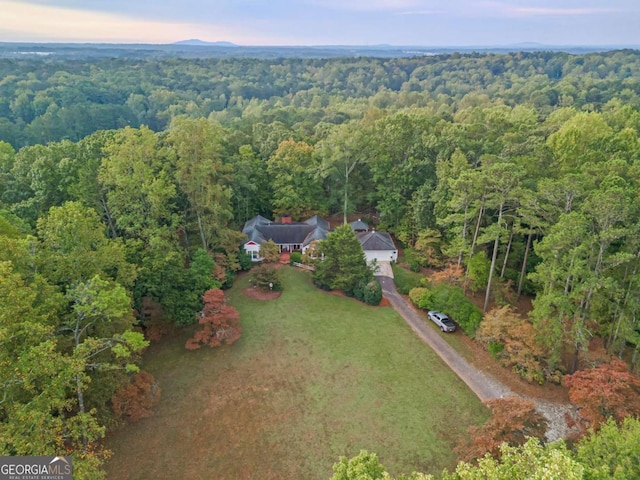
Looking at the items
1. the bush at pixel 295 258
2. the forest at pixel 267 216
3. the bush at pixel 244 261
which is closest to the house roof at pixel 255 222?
the forest at pixel 267 216

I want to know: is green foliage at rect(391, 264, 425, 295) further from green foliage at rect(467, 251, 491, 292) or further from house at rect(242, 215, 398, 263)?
green foliage at rect(467, 251, 491, 292)

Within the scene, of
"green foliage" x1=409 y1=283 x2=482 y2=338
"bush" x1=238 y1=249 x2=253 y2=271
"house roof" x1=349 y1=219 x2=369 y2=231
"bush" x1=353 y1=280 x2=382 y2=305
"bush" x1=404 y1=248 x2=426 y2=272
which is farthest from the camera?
"house roof" x1=349 y1=219 x2=369 y2=231

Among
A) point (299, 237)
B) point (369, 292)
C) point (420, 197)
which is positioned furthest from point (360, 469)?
point (299, 237)

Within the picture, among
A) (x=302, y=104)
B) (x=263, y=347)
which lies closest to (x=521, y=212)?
(x=263, y=347)

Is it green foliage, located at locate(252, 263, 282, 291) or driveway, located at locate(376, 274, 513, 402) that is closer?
driveway, located at locate(376, 274, 513, 402)

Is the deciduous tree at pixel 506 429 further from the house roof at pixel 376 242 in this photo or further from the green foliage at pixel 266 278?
the house roof at pixel 376 242

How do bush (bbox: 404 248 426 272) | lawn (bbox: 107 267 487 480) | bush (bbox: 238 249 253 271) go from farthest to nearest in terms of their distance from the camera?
bush (bbox: 404 248 426 272), bush (bbox: 238 249 253 271), lawn (bbox: 107 267 487 480)

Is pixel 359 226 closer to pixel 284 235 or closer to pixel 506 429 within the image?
pixel 284 235

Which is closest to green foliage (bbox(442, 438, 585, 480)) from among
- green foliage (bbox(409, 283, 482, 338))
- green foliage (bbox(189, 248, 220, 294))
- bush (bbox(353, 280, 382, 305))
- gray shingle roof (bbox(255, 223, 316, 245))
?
green foliage (bbox(409, 283, 482, 338))
